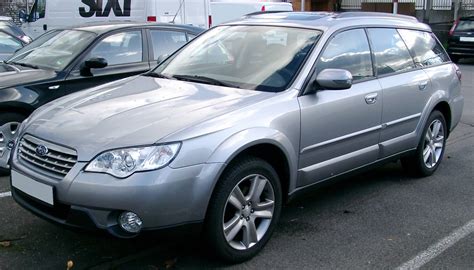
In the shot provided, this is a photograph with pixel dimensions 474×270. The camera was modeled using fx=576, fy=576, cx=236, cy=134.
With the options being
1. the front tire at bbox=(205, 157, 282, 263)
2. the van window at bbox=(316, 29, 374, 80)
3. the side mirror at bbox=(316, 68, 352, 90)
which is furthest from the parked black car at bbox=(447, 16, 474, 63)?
the front tire at bbox=(205, 157, 282, 263)

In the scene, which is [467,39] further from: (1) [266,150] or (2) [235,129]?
(2) [235,129]

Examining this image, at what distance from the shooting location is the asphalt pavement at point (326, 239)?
3.82m

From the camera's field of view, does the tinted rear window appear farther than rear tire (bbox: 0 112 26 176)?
Yes

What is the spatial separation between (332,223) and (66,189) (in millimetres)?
2175

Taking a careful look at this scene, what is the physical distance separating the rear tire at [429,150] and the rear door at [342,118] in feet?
3.08

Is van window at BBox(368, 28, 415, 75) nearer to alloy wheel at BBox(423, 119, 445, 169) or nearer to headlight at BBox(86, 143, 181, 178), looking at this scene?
alloy wheel at BBox(423, 119, 445, 169)

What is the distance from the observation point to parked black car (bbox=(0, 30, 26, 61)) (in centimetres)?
848

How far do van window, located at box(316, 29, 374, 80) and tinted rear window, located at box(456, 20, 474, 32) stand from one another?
14669 mm

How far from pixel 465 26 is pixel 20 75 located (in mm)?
15761

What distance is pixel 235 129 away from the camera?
3.66 m

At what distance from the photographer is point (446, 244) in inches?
165

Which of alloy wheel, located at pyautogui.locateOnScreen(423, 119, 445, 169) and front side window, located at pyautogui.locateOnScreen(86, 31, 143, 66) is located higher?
front side window, located at pyautogui.locateOnScreen(86, 31, 143, 66)

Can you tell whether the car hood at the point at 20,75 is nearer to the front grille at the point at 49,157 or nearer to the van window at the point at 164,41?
the van window at the point at 164,41

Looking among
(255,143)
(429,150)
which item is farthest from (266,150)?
(429,150)
